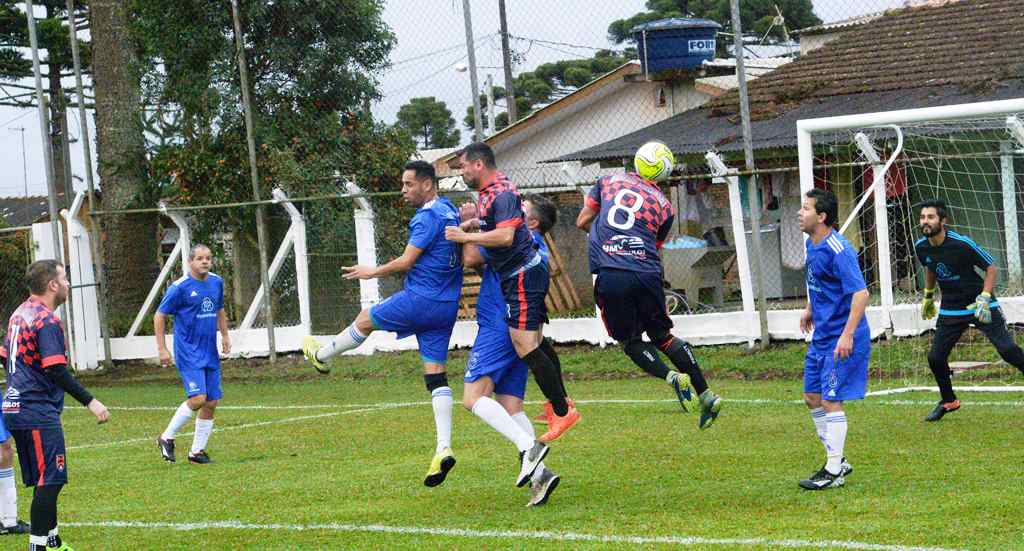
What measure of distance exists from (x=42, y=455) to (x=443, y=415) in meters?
2.51

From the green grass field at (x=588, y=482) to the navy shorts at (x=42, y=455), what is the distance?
491 millimetres

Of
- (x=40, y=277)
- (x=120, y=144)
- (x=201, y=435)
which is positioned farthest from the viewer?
(x=120, y=144)

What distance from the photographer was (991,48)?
20.7m

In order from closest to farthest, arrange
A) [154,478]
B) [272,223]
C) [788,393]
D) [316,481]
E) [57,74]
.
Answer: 1. [316,481]
2. [154,478]
3. [788,393]
4. [272,223]
5. [57,74]

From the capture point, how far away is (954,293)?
432 inches

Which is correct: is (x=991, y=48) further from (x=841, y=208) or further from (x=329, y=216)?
(x=329, y=216)

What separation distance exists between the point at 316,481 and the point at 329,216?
1118 cm

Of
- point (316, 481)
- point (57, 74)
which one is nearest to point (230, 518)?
point (316, 481)

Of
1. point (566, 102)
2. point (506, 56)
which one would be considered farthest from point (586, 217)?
point (566, 102)

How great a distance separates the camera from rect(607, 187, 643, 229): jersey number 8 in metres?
9.43

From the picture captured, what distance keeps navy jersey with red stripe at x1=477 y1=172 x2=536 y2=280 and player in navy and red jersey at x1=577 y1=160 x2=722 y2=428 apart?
113cm

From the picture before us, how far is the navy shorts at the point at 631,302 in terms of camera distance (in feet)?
31.2

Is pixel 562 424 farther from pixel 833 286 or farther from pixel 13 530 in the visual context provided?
pixel 13 530

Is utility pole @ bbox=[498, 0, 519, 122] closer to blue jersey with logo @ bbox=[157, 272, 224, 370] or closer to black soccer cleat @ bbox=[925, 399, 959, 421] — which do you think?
blue jersey with logo @ bbox=[157, 272, 224, 370]
